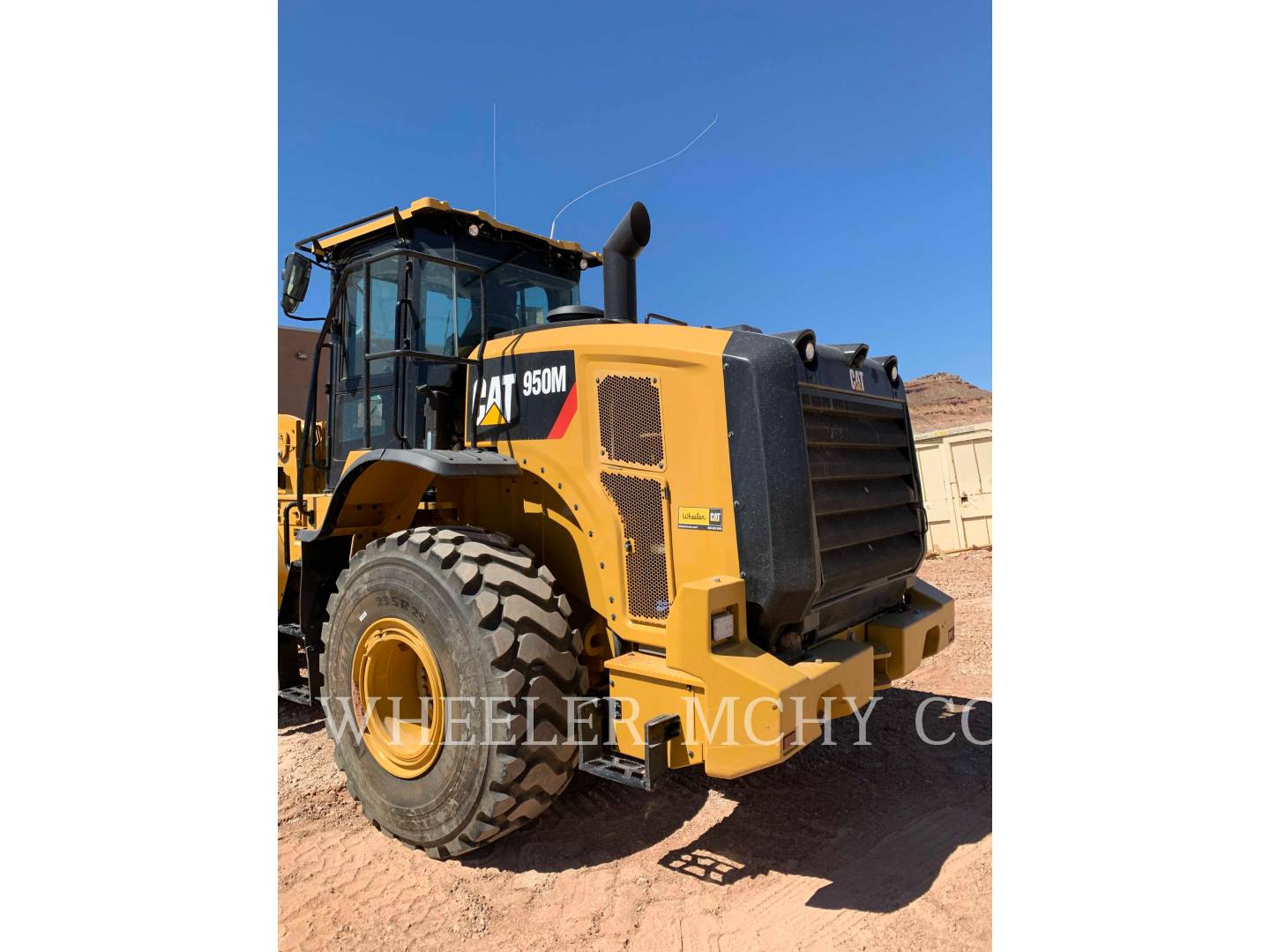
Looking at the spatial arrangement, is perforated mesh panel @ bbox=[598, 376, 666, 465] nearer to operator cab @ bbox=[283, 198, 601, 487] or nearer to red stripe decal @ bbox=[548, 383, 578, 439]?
red stripe decal @ bbox=[548, 383, 578, 439]

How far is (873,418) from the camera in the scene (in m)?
4.16

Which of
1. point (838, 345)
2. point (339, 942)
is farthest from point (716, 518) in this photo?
point (339, 942)

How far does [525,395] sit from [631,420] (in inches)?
27.2

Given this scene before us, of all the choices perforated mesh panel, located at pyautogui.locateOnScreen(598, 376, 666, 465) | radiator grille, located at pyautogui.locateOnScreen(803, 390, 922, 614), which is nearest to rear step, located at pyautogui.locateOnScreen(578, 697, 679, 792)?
radiator grille, located at pyautogui.locateOnScreen(803, 390, 922, 614)

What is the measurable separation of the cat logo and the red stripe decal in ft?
1.06

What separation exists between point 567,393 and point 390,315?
5.14ft

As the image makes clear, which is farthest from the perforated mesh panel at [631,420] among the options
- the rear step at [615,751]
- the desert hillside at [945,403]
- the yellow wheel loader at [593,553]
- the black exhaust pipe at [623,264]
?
the desert hillside at [945,403]

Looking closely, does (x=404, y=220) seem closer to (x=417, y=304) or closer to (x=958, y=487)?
(x=417, y=304)

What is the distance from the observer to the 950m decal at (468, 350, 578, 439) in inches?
150

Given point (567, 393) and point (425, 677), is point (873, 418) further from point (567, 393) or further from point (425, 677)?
point (425, 677)

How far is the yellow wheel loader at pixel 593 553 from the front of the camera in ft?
10.8

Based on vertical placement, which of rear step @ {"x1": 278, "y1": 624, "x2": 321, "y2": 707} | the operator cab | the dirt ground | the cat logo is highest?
the operator cab

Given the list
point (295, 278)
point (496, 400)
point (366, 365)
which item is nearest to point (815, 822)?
point (496, 400)

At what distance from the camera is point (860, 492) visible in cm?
385
